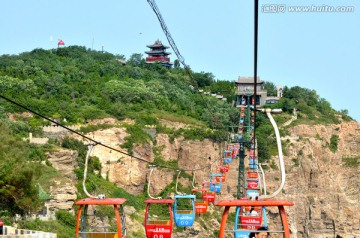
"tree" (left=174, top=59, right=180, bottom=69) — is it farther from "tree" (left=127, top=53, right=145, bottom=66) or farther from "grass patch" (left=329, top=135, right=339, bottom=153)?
"grass patch" (left=329, top=135, right=339, bottom=153)

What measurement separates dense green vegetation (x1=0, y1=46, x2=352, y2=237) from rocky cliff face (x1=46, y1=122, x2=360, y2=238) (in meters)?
0.88

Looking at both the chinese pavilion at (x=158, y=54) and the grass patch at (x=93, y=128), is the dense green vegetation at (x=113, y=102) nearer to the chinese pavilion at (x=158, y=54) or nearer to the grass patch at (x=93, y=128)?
the grass patch at (x=93, y=128)

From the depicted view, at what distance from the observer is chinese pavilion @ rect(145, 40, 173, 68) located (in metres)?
119

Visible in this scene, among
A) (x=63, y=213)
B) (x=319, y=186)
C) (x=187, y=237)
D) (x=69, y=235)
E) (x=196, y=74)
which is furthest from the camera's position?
(x=196, y=74)

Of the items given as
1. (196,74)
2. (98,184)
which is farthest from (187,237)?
(196,74)

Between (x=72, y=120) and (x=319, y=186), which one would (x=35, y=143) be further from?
(x=319, y=186)

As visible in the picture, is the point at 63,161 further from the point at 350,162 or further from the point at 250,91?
the point at 250,91

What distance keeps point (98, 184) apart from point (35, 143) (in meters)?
5.31

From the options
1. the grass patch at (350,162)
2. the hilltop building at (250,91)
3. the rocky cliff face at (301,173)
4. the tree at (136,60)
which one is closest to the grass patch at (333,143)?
the rocky cliff face at (301,173)

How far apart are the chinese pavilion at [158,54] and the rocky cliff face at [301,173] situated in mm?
31015

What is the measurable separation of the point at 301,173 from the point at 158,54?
1625 inches

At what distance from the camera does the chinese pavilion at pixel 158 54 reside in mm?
118750

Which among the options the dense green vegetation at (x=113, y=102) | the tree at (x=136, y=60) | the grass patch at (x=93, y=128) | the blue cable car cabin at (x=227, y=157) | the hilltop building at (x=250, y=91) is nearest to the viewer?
the blue cable car cabin at (x=227, y=157)

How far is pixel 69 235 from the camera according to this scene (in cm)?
4766
